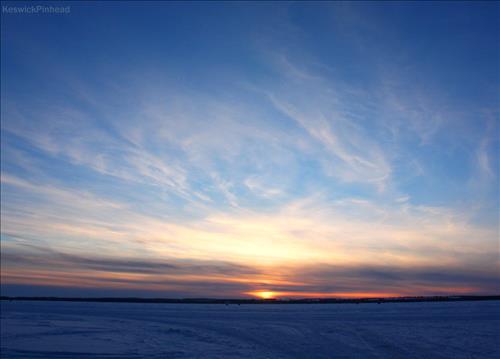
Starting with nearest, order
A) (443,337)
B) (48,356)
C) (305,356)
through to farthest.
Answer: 1. (48,356)
2. (305,356)
3. (443,337)

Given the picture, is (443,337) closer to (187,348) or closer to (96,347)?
(187,348)

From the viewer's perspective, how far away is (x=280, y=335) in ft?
104

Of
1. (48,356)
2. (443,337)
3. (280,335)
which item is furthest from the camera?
(280,335)

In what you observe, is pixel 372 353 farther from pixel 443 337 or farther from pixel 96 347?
pixel 96 347

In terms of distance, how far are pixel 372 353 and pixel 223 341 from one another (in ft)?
35.0

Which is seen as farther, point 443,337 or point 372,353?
point 443,337

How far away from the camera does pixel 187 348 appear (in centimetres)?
2412

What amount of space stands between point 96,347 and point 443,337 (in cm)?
2447

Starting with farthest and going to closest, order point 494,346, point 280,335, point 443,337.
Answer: point 280,335
point 443,337
point 494,346

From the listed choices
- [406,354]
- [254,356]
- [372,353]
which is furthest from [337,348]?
[254,356]

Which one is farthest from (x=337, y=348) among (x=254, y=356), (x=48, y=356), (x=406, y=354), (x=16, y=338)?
(x=16, y=338)

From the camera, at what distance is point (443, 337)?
1136 inches

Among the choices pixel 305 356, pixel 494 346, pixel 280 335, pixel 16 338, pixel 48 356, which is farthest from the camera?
pixel 280 335

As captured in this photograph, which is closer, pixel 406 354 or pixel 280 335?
pixel 406 354
